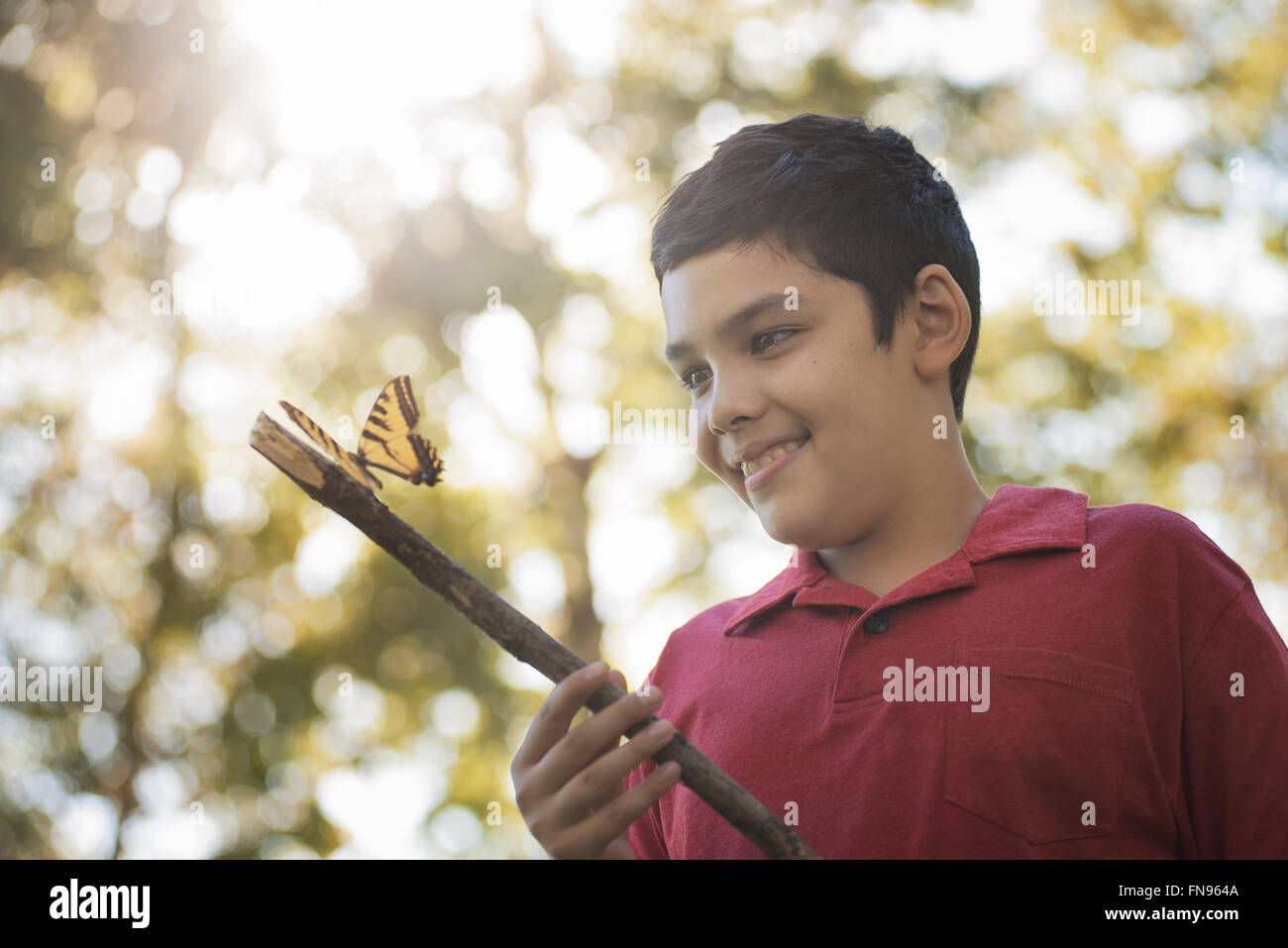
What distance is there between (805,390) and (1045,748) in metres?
0.69

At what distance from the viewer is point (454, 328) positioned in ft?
35.3

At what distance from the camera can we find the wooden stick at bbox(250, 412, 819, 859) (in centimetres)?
150

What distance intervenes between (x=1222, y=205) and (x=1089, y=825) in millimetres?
10433

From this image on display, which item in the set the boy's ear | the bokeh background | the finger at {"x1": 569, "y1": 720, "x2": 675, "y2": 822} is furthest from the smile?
the bokeh background

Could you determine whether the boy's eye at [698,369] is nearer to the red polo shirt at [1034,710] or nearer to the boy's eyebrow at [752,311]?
the boy's eyebrow at [752,311]

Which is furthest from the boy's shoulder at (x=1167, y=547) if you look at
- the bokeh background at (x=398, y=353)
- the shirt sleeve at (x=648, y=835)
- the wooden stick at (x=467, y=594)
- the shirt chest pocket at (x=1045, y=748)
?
the bokeh background at (x=398, y=353)

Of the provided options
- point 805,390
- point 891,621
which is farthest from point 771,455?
point 891,621

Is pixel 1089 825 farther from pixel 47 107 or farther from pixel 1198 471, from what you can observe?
pixel 47 107

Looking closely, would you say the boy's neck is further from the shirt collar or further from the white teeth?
the white teeth

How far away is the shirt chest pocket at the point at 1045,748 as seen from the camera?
1.65 meters

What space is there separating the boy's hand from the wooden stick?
4 centimetres

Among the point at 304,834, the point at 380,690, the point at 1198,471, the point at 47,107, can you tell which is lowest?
the point at 304,834

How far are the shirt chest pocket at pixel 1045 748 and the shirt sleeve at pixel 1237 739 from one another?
0.13 meters
